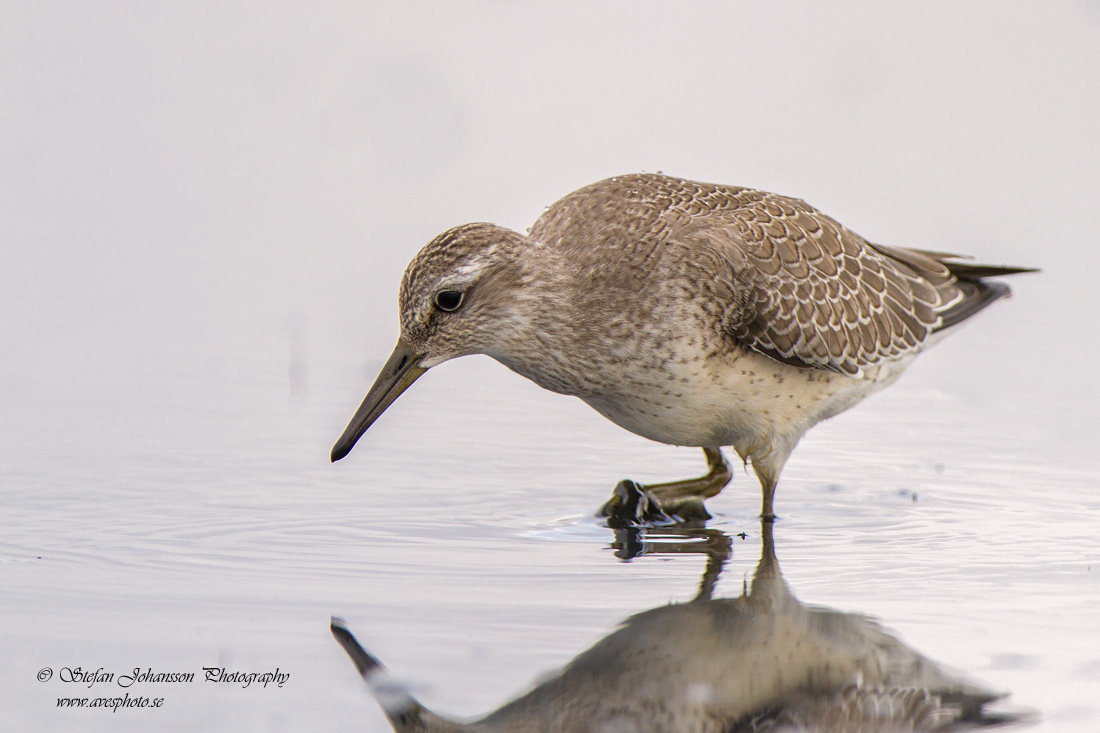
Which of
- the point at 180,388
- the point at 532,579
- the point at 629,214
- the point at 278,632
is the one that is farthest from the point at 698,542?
the point at 180,388

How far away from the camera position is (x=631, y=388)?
7.30 m

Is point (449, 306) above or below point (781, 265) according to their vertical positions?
Result: below

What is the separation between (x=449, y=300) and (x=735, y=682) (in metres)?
2.50

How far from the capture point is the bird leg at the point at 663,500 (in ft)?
24.5

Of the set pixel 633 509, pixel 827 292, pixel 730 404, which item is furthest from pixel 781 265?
pixel 633 509

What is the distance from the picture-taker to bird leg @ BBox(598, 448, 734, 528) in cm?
747

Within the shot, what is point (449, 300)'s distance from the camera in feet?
22.9

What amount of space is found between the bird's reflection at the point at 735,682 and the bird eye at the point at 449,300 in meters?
1.86

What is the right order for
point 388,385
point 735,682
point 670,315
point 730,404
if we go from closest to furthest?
point 735,682 → point 388,385 → point 670,315 → point 730,404

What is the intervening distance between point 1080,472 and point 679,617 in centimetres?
362

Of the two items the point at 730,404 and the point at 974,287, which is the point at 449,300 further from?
the point at 974,287

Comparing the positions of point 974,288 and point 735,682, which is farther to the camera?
point 974,288

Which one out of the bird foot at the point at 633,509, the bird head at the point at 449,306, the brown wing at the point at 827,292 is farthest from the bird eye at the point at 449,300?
the brown wing at the point at 827,292

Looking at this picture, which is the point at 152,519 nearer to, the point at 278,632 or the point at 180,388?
the point at 278,632
